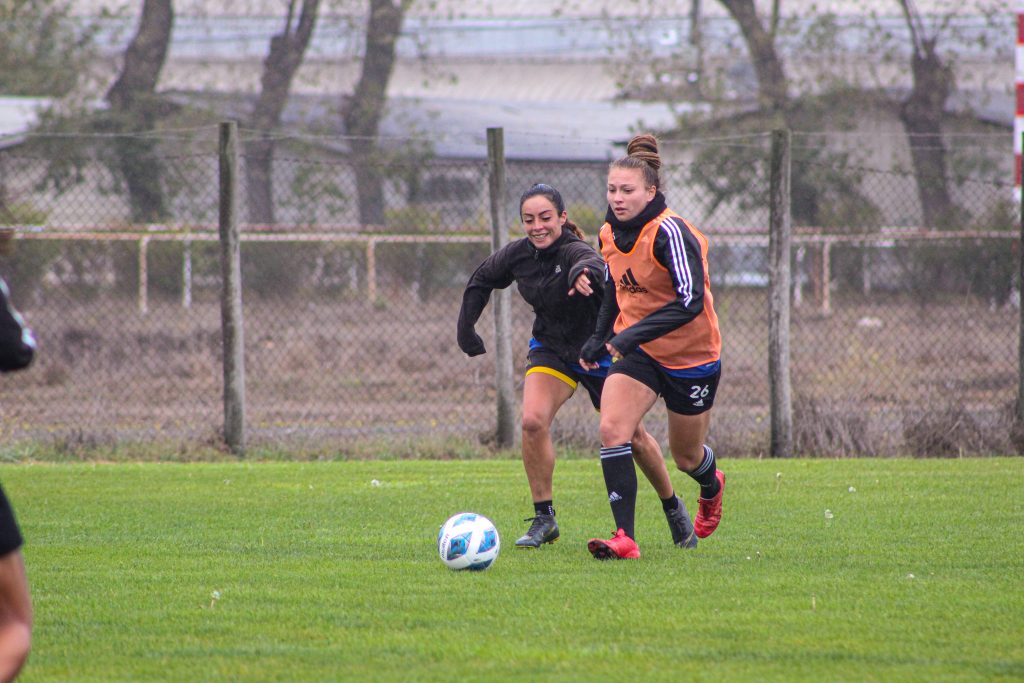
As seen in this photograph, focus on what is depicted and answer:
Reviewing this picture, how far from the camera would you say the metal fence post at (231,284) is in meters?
10.4

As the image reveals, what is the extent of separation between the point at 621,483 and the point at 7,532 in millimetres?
3520

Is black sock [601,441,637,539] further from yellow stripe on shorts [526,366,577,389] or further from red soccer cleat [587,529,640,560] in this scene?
yellow stripe on shorts [526,366,577,389]

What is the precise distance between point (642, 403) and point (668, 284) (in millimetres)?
596

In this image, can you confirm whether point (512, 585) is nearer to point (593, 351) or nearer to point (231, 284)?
point (593, 351)

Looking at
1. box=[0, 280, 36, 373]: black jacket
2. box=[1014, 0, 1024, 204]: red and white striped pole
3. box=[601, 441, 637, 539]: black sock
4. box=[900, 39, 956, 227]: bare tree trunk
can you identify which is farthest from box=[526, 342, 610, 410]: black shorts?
box=[900, 39, 956, 227]: bare tree trunk

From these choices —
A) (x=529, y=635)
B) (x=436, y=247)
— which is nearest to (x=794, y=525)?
(x=529, y=635)

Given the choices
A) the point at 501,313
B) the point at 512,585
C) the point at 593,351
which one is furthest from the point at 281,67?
the point at 512,585

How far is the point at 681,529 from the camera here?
6.67 metres

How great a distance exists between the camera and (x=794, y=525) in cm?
726

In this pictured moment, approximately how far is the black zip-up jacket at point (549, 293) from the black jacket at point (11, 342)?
3.69m

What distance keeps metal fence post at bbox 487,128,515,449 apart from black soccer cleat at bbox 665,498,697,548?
389 centimetres

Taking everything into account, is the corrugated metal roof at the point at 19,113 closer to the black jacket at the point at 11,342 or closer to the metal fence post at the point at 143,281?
the metal fence post at the point at 143,281

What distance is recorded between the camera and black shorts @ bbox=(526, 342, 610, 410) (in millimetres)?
7000

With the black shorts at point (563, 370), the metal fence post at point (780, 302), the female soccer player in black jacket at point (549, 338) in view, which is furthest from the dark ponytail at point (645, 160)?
the metal fence post at point (780, 302)
